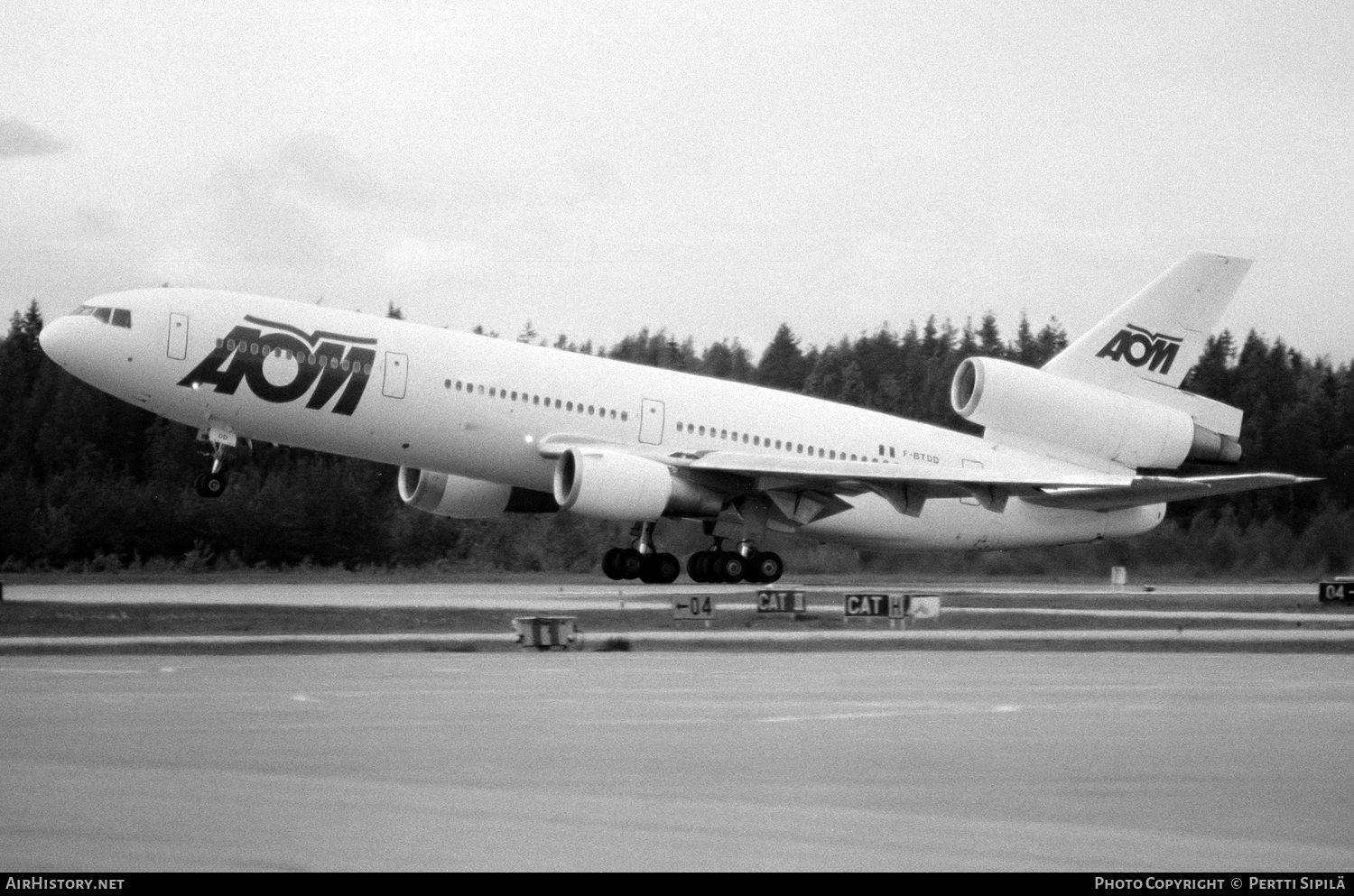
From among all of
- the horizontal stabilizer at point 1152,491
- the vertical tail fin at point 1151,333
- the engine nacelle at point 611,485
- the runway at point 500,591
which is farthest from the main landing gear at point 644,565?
the vertical tail fin at point 1151,333

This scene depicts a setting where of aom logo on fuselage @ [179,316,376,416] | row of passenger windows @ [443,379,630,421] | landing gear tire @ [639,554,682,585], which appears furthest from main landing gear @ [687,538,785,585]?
aom logo on fuselage @ [179,316,376,416]

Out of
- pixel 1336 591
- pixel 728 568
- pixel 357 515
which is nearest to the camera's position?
pixel 1336 591

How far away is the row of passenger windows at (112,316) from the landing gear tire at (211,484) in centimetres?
318

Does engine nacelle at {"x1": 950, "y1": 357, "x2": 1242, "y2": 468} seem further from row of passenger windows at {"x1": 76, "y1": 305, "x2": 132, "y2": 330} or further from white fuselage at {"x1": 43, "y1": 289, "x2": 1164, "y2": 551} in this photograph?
row of passenger windows at {"x1": 76, "y1": 305, "x2": 132, "y2": 330}

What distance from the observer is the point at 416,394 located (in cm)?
3328

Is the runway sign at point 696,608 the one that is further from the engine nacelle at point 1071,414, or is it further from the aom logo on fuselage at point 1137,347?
the aom logo on fuselage at point 1137,347

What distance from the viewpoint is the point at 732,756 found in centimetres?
1120

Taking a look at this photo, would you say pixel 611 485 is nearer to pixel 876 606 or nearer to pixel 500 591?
pixel 500 591

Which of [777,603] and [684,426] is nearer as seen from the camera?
[777,603]

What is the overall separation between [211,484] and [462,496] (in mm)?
6550

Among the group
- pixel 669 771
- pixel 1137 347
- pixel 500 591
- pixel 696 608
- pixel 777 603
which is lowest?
pixel 669 771

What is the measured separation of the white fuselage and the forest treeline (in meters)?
1.84

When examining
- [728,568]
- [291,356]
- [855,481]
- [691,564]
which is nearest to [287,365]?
[291,356]
